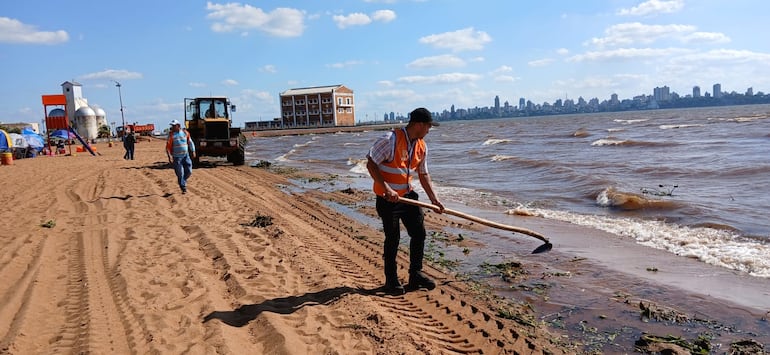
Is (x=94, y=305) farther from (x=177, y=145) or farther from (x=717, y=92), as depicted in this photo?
(x=717, y=92)

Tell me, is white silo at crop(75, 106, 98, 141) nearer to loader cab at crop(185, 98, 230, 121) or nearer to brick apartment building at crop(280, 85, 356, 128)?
brick apartment building at crop(280, 85, 356, 128)

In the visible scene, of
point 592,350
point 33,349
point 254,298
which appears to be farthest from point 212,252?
point 592,350

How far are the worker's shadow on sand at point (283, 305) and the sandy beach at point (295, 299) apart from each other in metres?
0.02

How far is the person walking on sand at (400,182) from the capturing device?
14.9 feet

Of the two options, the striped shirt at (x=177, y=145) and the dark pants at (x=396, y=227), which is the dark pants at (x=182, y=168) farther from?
the dark pants at (x=396, y=227)

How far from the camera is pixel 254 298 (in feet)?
14.6

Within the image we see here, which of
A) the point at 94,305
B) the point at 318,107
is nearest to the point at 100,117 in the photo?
the point at 318,107

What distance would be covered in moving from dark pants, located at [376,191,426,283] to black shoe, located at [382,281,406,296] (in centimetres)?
4

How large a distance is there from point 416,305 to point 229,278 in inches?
73.5

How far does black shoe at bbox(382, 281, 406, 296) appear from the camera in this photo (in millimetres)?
4840

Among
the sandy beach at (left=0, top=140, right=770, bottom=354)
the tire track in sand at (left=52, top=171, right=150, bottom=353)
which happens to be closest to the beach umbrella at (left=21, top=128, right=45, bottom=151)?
the sandy beach at (left=0, top=140, right=770, bottom=354)

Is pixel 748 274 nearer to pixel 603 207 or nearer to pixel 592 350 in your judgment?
pixel 592 350

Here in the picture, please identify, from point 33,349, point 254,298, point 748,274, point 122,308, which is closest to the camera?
point 33,349

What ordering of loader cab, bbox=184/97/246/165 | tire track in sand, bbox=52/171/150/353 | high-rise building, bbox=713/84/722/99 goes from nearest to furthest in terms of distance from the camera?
tire track in sand, bbox=52/171/150/353
loader cab, bbox=184/97/246/165
high-rise building, bbox=713/84/722/99
